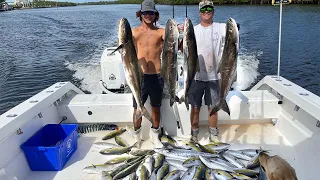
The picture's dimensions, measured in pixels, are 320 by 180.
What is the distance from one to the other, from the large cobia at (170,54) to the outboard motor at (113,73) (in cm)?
328

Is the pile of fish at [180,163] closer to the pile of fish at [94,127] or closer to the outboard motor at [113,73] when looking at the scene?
the pile of fish at [94,127]

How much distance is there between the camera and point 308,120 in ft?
12.2

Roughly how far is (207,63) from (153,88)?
0.83 meters

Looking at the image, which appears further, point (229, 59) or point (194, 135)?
point (194, 135)

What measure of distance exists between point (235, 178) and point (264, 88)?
96.9 inches

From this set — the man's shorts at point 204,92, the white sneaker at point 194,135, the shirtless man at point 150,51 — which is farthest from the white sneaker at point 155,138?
the man's shorts at point 204,92

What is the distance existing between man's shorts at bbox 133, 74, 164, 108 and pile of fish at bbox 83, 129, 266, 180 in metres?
0.64

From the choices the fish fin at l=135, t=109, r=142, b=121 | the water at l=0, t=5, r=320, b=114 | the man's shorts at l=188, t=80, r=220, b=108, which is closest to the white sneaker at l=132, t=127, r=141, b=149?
the fish fin at l=135, t=109, r=142, b=121

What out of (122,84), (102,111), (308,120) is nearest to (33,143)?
(102,111)

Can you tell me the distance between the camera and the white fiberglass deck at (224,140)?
350cm

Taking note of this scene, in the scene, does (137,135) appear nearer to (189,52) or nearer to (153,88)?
(153,88)

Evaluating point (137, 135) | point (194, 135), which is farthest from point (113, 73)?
point (194, 135)

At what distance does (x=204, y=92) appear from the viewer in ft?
13.2

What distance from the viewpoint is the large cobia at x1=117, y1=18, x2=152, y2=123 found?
9.77 feet
